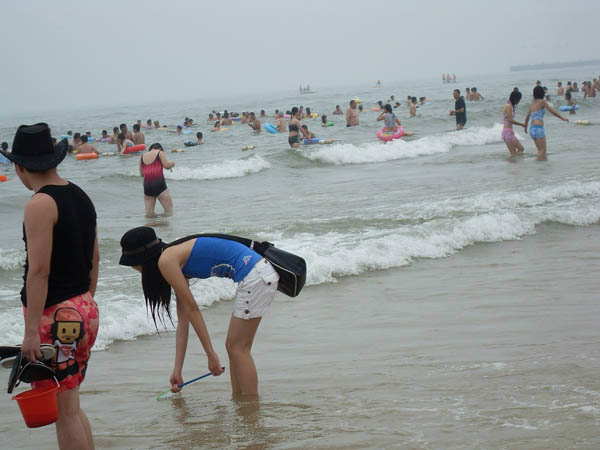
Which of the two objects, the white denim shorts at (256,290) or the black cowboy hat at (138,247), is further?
the white denim shorts at (256,290)

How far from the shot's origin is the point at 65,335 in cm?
269

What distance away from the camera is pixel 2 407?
4.08 m

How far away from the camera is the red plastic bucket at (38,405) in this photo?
8.54 feet

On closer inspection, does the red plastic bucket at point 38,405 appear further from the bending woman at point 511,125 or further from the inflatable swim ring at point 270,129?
the inflatable swim ring at point 270,129

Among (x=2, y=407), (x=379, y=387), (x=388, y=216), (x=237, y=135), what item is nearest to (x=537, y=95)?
(x=388, y=216)

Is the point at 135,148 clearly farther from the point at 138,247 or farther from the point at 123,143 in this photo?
the point at 138,247

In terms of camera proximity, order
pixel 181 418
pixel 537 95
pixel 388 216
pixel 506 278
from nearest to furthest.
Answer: pixel 181 418, pixel 506 278, pixel 388 216, pixel 537 95

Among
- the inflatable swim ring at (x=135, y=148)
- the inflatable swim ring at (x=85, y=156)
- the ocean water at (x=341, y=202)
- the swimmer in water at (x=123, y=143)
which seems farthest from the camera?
the inflatable swim ring at (x=85, y=156)

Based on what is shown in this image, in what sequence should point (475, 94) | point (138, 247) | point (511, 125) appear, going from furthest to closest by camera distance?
point (475, 94)
point (511, 125)
point (138, 247)

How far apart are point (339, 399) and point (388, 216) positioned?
6.43m

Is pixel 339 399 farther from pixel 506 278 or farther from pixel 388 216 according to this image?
pixel 388 216

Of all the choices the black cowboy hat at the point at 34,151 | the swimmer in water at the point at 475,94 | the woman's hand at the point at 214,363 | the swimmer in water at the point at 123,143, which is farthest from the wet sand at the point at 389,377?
the swimmer in water at the point at 475,94

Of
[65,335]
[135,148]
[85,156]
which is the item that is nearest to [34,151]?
[65,335]

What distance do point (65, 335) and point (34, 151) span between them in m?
0.75
